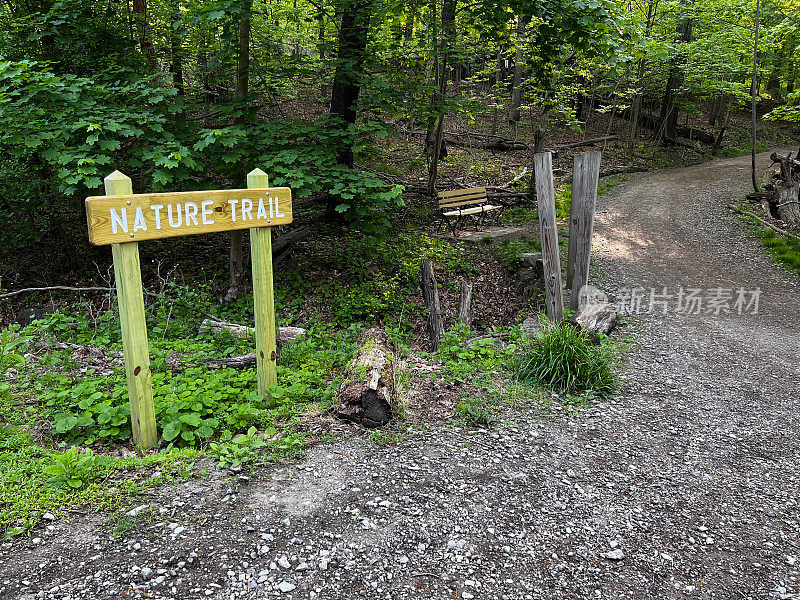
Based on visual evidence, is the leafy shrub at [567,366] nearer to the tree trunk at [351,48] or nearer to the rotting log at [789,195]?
the tree trunk at [351,48]

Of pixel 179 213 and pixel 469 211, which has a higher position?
pixel 179 213

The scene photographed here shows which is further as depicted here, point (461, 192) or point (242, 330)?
point (461, 192)

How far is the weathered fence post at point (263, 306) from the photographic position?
4090 mm

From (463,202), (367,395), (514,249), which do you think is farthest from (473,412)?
(463,202)

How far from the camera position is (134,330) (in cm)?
335

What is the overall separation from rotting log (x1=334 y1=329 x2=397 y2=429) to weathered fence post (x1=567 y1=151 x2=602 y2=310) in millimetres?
3418

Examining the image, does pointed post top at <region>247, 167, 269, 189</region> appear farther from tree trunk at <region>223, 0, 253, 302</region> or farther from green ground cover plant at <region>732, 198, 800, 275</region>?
green ground cover plant at <region>732, 198, 800, 275</region>

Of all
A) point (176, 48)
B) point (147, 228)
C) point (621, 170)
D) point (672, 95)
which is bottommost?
point (621, 170)

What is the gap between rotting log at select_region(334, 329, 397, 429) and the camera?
3.94 metres

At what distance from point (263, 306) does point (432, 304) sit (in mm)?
3648

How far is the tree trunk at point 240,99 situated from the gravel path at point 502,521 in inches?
188

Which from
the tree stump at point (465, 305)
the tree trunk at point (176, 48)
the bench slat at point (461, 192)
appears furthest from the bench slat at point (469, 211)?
the tree trunk at point (176, 48)

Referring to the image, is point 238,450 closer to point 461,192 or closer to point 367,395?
point 367,395

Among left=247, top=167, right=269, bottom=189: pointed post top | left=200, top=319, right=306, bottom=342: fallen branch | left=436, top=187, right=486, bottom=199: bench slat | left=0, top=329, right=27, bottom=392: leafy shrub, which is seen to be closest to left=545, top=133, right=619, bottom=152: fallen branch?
left=436, top=187, right=486, bottom=199: bench slat
